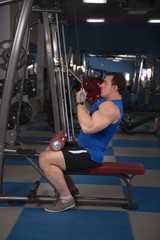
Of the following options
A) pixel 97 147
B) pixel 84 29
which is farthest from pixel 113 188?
pixel 84 29

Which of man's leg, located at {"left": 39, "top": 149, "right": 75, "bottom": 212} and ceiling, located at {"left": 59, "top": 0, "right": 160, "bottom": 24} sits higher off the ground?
ceiling, located at {"left": 59, "top": 0, "right": 160, "bottom": 24}

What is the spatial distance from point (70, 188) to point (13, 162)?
55.1 inches

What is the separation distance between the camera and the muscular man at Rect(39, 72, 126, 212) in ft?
6.88

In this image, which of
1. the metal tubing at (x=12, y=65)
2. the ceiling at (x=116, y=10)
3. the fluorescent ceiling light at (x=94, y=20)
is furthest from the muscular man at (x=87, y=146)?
the fluorescent ceiling light at (x=94, y=20)

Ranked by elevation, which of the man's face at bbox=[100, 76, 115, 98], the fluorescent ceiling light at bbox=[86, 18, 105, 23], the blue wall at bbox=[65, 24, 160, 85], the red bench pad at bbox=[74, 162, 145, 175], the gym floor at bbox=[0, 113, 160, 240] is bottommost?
the gym floor at bbox=[0, 113, 160, 240]

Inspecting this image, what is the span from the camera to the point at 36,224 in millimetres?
2023

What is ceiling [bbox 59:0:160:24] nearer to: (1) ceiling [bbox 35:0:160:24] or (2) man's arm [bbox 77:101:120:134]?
(1) ceiling [bbox 35:0:160:24]

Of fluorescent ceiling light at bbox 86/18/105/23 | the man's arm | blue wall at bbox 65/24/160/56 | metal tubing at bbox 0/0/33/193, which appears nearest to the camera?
the man's arm

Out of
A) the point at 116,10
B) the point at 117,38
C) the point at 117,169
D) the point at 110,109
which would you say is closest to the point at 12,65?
the point at 110,109

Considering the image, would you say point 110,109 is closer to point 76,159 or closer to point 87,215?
point 76,159

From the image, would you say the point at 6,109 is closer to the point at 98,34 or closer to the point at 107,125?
the point at 107,125

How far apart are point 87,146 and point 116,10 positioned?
306 inches

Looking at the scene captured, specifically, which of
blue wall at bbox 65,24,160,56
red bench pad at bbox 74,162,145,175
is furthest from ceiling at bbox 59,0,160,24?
red bench pad at bbox 74,162,145,175

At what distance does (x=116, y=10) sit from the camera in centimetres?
910
